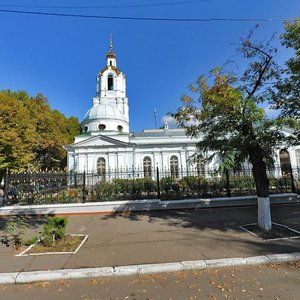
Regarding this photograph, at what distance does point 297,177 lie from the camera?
49.3 feet

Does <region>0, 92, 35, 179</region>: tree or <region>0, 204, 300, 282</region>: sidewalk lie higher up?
<region>0, 92, 35, 179</region>: tree

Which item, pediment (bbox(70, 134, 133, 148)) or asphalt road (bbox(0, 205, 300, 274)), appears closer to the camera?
asphalt road (bbox(0, 205, 300, 274))

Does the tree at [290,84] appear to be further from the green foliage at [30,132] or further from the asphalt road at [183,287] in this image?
the green foliage at [30,132]

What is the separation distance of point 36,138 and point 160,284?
3535 cm

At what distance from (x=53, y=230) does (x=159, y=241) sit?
304 cm

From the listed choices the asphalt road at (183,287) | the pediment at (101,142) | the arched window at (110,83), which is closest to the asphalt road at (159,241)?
the asphalt road at (183,287)

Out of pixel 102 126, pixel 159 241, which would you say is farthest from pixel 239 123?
pixel 102 126

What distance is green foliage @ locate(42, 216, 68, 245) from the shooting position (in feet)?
20.9

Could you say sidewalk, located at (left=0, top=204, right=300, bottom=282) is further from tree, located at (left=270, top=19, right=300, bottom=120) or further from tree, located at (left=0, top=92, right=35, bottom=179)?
tree, located at (left=0, top=92, right=35, bottom=179)

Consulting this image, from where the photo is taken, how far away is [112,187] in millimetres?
12969

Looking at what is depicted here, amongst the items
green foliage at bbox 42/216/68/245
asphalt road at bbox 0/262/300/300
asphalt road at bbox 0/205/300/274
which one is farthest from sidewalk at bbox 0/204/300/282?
green foliage at bbox 42/216/68/245

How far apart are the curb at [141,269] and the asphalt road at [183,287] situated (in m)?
0.13

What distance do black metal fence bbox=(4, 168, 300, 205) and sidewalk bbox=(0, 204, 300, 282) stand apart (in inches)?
84.4

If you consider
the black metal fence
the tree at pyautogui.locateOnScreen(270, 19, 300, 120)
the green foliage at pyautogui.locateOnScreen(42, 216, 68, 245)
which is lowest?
the green foliage at pyautogui.locateOnScreen(42, 216, 68, 245)
